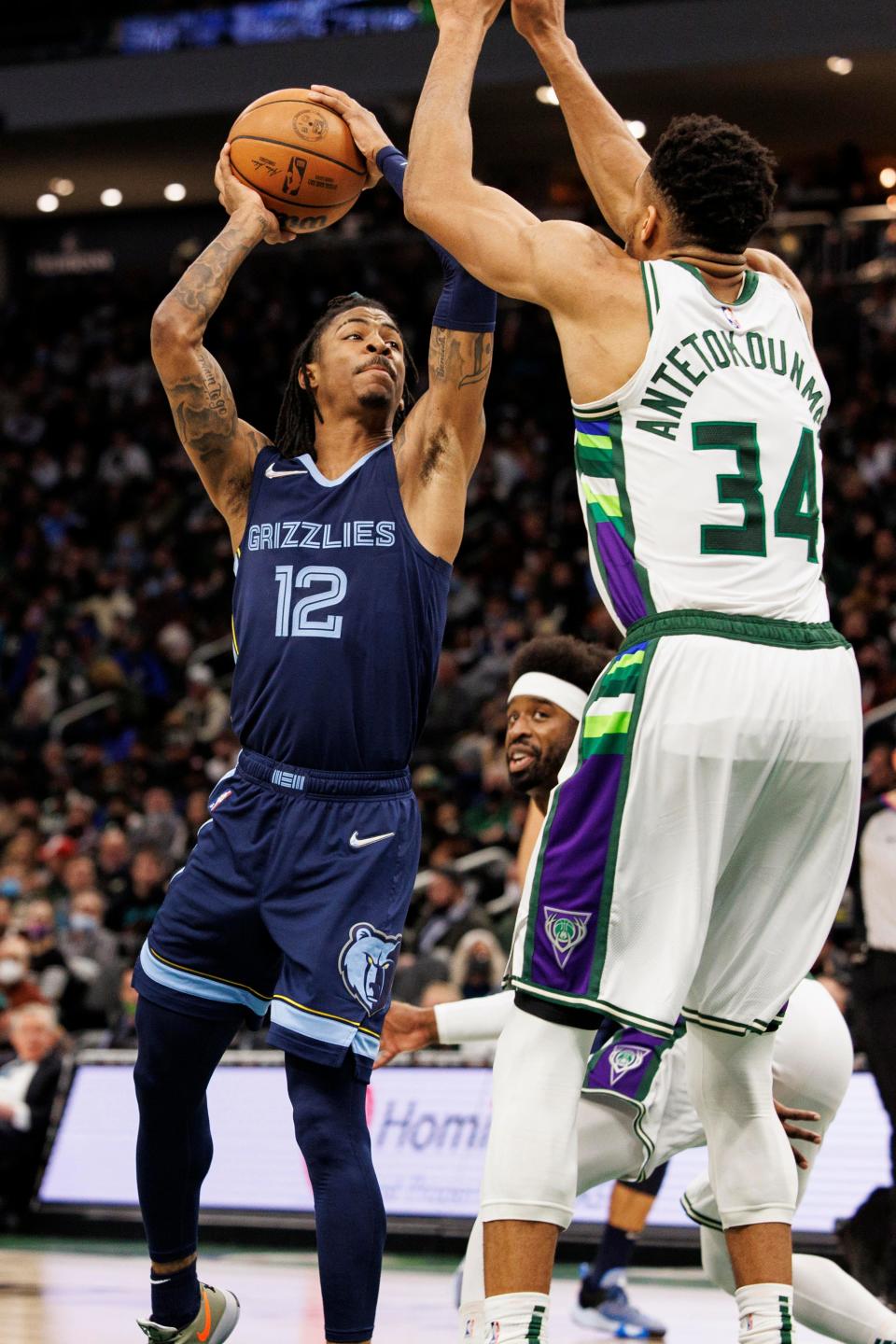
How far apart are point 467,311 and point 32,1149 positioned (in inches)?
279

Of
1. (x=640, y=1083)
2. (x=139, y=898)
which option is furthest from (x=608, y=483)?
(x=139, y=898)

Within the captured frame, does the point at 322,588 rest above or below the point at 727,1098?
above

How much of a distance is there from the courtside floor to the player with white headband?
144 centimetres

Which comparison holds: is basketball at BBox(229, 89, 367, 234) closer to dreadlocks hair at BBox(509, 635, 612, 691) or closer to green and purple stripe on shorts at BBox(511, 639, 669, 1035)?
dreadlocks hair at BBox(509, 635, 612, 691)

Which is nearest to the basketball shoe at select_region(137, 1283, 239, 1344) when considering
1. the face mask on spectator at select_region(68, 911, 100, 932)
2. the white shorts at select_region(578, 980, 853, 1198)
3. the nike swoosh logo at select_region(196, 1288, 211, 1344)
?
the nike swoosh logo at select_region(196, 1288, 211, 1344)

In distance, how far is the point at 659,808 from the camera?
138 inches

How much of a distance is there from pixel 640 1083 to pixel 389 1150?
4.53 meters

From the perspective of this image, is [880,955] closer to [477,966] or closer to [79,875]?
[477,966]

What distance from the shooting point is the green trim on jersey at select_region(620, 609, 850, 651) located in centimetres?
360

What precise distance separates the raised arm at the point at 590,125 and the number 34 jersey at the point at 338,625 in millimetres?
864

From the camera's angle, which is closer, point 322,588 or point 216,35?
point 322,588

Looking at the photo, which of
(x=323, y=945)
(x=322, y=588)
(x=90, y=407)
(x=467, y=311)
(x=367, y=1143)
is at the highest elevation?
(x=90, y=407)

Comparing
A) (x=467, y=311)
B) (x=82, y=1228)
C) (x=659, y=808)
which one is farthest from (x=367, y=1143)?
(x=82, y=1228)

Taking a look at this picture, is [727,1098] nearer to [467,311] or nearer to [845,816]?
[845,816]
